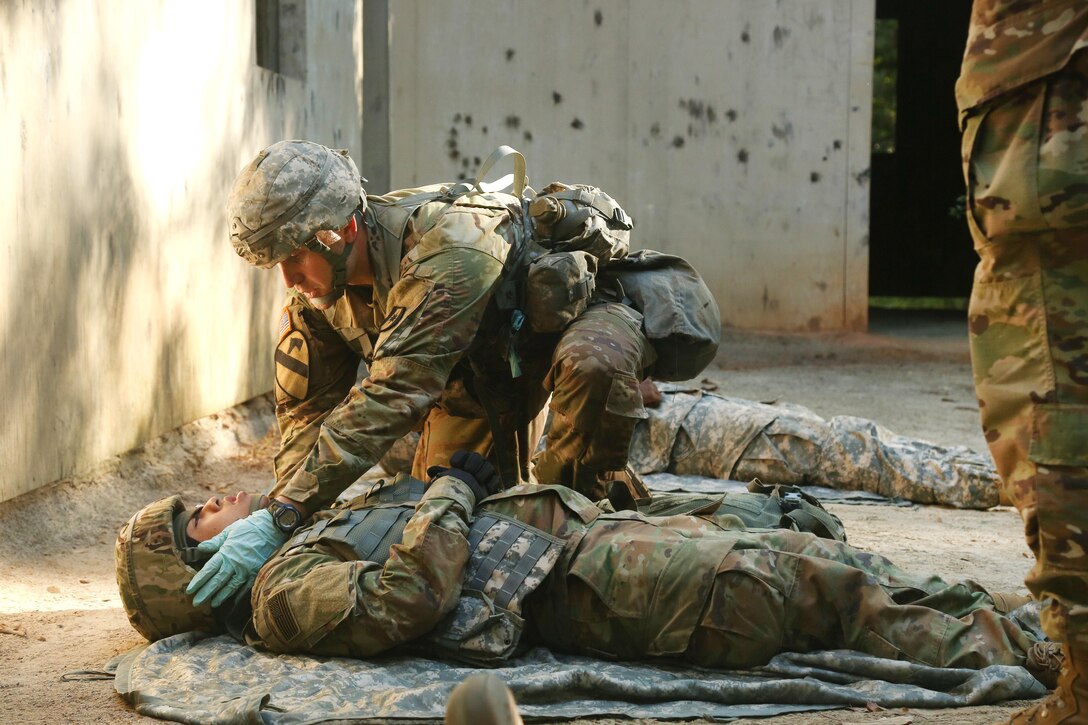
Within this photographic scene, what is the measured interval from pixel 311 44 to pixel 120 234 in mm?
2774

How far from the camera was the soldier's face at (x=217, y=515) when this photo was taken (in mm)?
3350

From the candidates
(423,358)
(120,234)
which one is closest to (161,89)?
(120,234)

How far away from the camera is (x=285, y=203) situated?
3.49 meters

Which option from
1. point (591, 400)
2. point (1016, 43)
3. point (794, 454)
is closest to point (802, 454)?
point (794, 454)

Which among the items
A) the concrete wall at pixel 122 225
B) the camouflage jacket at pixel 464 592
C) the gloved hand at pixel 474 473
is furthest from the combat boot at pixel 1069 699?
the concrete wall at pixel 122 225

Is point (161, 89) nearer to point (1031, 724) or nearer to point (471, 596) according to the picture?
point (471, 596)

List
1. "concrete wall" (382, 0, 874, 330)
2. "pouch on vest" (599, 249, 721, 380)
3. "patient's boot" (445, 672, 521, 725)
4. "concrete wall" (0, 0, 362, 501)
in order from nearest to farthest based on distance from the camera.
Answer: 1. "patient's boot" (445, 672, 521, 725)
2. "concrete wall" (0, 0, 362, 501)
3. "pouch on vest" (599, 249, 721, 380)
4. "concrete wall" (382, 0, 874, 330)

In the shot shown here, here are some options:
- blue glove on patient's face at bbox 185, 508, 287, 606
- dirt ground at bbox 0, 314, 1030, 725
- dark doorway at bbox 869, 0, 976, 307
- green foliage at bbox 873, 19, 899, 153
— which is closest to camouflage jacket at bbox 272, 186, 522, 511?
blue glove on patient's face at bbox 185, 508, 287, 606

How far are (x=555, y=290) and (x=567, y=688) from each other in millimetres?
1437

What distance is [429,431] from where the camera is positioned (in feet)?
14.8

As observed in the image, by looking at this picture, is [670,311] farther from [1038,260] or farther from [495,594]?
[1038,260]

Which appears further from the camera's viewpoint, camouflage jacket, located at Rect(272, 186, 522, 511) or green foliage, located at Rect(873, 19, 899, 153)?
green foliage, located at Rect(873, 19, 899, 153)

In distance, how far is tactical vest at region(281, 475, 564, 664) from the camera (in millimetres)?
3045

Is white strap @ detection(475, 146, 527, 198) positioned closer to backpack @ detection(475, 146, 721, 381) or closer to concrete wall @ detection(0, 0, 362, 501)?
backpack @ detection(475, 146, 721, 381)
